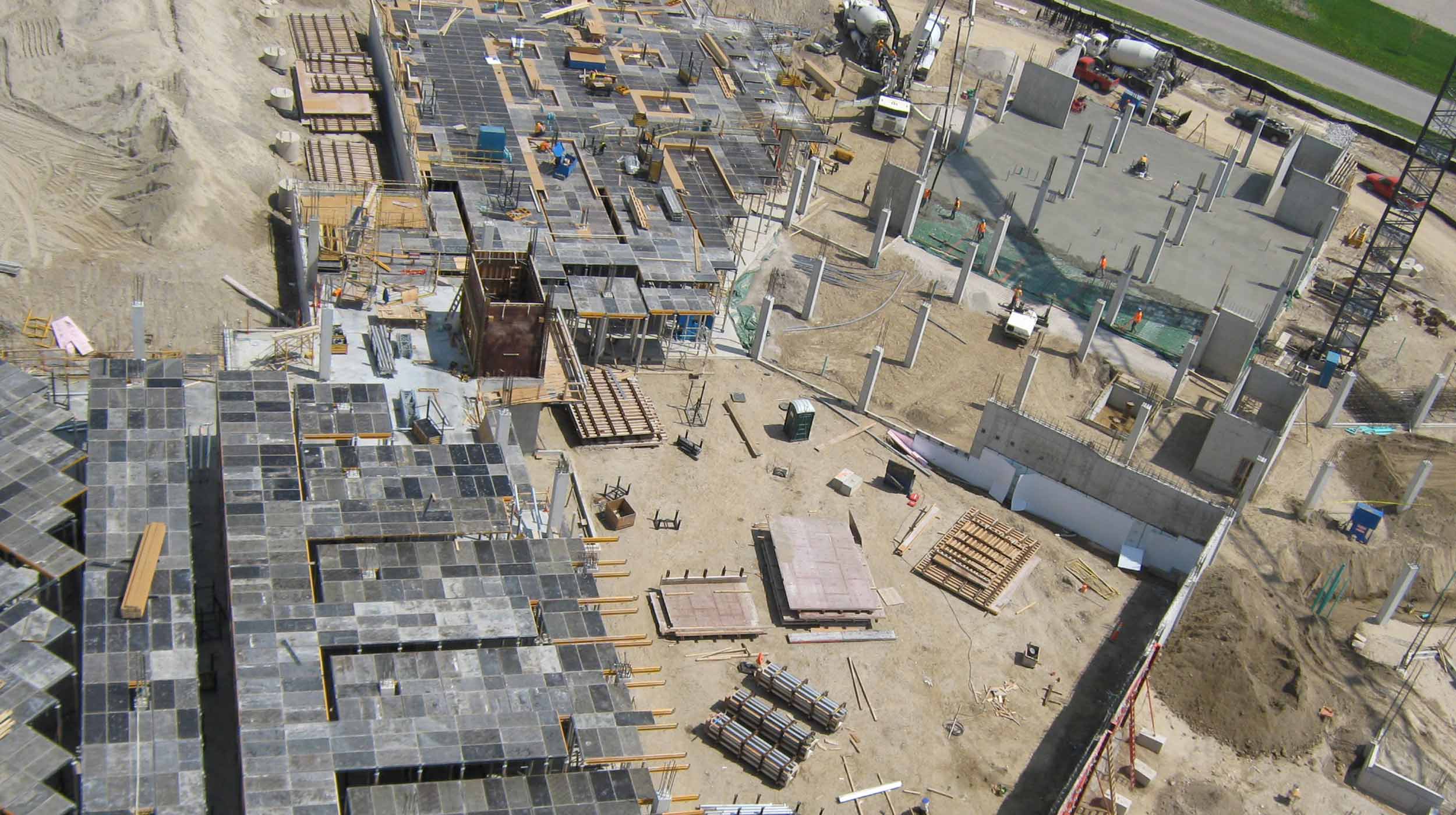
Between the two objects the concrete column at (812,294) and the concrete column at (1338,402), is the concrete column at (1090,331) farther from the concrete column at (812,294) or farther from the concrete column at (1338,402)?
the concrete column at (812,294)

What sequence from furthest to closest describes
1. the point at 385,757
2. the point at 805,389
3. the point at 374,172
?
the point at 374,172
the point at 805,389
the point at 385,757

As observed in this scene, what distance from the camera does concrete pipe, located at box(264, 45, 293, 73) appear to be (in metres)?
67.9

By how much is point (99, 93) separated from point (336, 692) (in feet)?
121

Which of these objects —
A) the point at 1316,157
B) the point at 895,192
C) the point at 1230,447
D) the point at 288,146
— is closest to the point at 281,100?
the point at 288,146

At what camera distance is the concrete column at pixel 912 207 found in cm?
6706

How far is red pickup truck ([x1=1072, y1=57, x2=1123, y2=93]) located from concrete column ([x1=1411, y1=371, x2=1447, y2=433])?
3253cm

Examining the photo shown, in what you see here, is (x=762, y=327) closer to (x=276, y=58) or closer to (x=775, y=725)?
(x=775, y=725)

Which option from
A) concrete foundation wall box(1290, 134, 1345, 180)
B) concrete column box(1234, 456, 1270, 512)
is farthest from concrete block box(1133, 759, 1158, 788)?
concrete foundation wall box(1290, 134, 1345, 180)

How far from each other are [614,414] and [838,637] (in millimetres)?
12806

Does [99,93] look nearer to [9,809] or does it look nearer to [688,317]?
[688,317]

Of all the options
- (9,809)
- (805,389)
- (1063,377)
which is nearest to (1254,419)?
(1063,377)

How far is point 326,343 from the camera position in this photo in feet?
148

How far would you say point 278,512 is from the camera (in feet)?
128

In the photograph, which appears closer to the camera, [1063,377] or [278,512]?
[278,512]
